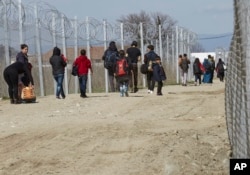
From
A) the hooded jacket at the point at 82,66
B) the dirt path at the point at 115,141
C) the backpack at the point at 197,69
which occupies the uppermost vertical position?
the hooded jacket at the point at 82,66

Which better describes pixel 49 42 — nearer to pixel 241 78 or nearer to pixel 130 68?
pixel 130 68

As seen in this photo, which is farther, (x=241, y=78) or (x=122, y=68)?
(x=122, y=68)

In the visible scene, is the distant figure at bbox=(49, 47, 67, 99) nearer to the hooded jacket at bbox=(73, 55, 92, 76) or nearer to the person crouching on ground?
the hooded jacket at bbox=(73, 55, 92, 76)

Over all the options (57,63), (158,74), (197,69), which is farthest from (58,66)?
(197,69)

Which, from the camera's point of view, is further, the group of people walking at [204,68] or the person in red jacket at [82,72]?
the group of people walking at [204,68]

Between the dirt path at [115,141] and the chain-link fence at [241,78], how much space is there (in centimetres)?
138

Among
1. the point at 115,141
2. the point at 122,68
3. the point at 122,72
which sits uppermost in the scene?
the point at 122,68

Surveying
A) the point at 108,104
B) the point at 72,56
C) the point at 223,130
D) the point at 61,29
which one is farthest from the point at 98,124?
the point at 72,56

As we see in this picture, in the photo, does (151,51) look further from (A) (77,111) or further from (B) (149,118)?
(B) (149,118)

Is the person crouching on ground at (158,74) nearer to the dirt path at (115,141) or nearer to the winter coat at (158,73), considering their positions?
the winter coat at (158,73)

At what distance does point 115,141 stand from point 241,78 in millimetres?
4504

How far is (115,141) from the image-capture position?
10617 mm

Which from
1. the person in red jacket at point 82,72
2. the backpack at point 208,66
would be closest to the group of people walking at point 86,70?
the person in red jacket at point 82,72

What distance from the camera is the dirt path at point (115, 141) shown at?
28.5 feet
